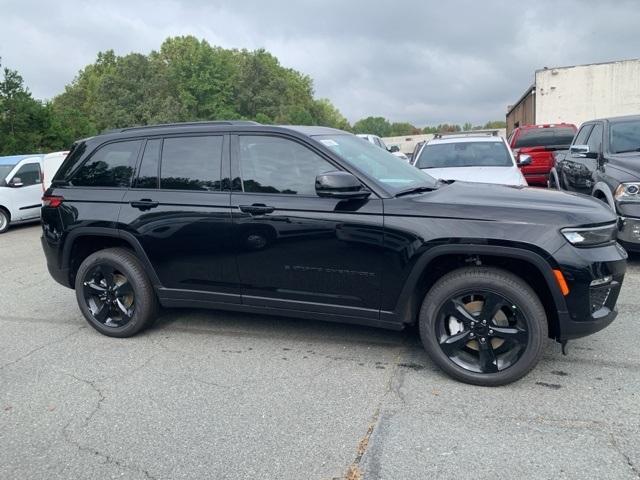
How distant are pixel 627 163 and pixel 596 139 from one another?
54.2 inches

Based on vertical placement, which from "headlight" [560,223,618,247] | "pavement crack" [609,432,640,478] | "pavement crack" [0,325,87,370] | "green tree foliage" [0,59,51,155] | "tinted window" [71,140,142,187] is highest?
"green tree foliage" [0,59,51,155]

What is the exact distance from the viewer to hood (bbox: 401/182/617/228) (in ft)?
10.8

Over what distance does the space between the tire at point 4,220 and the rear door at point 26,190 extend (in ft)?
0.46

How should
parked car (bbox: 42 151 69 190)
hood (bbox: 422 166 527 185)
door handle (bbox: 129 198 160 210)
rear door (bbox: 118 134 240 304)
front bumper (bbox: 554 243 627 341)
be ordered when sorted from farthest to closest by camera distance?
parked car (bbox: 42 151 69 190), hood (bbox: 422 166 527 185), door handle (bbox: 129 198 160 210), rear door (bbox: 118 134 240 304), front bumper (bbox: 554 243 627 341)

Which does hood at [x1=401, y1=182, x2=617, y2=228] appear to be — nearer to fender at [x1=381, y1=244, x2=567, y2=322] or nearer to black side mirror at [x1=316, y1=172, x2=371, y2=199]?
fender at [x1=381, y1=244, x2=567, y2=322]

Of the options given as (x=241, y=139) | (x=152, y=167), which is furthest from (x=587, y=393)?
(x=152, y=167)

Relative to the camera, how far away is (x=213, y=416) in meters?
3.23

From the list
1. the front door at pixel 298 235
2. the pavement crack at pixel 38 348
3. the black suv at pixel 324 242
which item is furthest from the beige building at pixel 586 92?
the pavement crack at pixel 38 348

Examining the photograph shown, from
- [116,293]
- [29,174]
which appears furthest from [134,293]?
[29,174]

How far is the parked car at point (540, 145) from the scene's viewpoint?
40.0 feet

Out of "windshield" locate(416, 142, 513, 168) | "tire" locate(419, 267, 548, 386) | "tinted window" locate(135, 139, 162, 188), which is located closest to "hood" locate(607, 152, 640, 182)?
"windshield" locate(416, 142, 513, 168)

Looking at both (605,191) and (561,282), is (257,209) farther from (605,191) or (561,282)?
(605,191)

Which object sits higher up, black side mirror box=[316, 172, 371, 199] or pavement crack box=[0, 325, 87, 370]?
black side mirror box=[316, 172, 371, 199]

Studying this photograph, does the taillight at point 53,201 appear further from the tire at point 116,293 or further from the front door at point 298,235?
the front door at point 298,235
